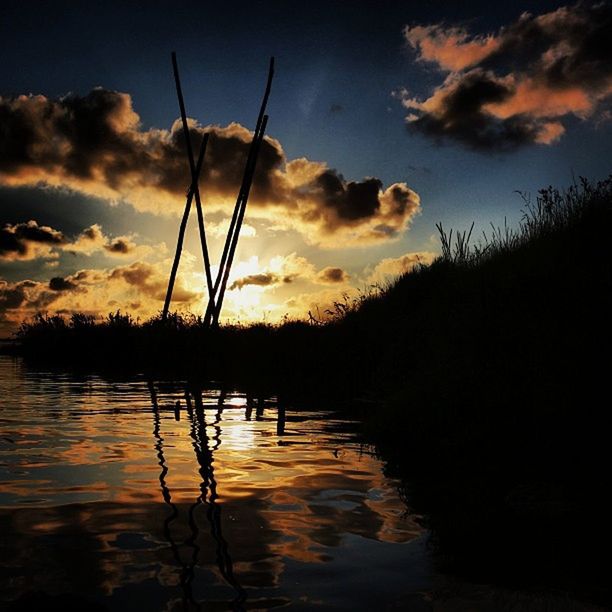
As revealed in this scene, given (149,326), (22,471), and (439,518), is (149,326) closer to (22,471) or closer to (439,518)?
(22,471)

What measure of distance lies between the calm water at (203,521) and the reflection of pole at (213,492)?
1 cm

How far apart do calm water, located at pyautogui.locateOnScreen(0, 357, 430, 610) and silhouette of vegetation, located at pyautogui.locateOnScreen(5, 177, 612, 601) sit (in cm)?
46

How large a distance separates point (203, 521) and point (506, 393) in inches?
142

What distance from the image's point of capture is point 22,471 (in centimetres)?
545

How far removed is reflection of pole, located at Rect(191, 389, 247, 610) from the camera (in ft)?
10.2

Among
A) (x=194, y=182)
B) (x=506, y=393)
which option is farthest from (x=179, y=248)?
(x=506, y=393)

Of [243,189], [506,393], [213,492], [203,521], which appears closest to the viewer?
[203,521]

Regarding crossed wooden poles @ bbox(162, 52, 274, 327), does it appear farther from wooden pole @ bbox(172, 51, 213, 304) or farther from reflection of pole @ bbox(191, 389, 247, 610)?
reflection of pole @ bbox(191, 389, 247, 610)

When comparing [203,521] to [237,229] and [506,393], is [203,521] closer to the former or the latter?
[506,393]

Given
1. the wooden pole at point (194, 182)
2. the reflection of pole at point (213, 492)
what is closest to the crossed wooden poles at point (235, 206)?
the wooden pole at point (194, 182)

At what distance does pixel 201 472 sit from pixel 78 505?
1.16 m

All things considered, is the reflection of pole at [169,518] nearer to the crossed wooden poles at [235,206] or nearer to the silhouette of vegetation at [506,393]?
the silhouette of vegetation at [506,393]

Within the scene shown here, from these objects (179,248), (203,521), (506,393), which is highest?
(179,248)

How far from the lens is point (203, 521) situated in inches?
159
